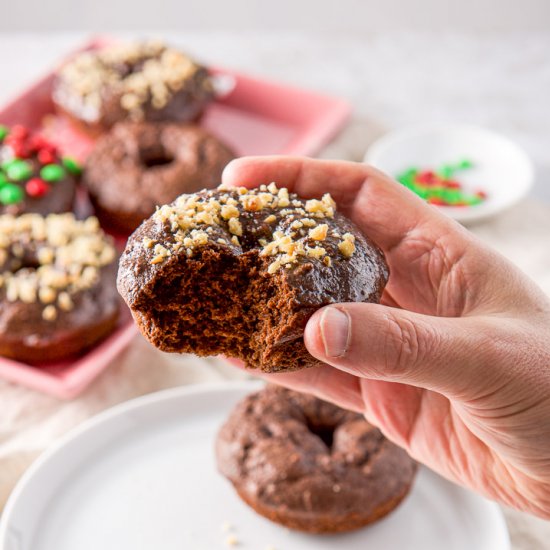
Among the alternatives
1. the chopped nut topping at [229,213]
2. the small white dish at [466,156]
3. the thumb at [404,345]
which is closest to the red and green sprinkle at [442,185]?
the small white dish at [466,156]

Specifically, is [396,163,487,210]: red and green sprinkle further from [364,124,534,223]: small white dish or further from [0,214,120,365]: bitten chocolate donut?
[0,214,120,365]: bitten chocolate donut

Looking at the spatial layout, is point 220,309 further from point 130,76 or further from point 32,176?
point 130,76

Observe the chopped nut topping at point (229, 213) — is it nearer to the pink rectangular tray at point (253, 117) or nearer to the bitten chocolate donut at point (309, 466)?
the bitten chocolate donut at point (309, 466)

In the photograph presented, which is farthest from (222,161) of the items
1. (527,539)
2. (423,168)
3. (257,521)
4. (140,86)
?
(527,539)

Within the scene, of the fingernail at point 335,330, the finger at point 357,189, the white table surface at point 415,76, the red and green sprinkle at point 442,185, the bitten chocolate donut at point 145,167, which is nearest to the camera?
the fingernail at point 335,330

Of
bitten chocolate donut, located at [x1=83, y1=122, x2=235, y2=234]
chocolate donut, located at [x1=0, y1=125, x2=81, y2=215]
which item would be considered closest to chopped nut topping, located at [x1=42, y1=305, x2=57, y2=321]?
chocolate donut, located at [x1=0, y1=125, x2=81, y2=215]
